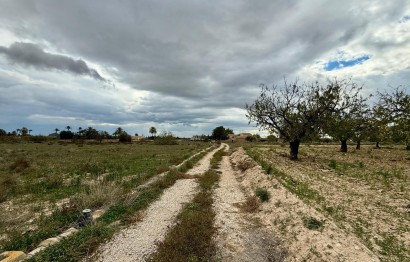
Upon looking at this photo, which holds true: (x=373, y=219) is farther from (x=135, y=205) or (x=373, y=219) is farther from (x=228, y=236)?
(x=135, y=205)

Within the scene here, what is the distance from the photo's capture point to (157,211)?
39.5ft

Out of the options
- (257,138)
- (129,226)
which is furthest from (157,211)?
(257,138)

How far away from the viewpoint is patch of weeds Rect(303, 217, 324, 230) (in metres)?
9.07

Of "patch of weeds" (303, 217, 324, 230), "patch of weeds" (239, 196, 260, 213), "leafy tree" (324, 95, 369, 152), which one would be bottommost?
"patch of weeds" (239, 196, 260, 213)

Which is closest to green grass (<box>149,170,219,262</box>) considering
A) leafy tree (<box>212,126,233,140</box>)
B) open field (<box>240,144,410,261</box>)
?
open field (<box>240,144,410,261</box>)

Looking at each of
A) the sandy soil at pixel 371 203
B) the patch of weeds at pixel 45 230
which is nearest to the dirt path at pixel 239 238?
the sandy soil at pixel 371 203

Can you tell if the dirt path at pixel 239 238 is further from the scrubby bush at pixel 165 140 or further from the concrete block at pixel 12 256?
the scrubby bush at pixel 165 140

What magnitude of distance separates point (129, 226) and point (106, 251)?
2035 millimetres

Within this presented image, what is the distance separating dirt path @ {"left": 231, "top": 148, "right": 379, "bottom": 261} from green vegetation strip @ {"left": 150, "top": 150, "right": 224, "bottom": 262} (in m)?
2.25

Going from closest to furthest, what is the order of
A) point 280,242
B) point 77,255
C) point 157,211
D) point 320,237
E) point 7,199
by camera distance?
1. point 77,255
2. point 320,237
3. point 280,242
4. point 157,211
5. point 7,199

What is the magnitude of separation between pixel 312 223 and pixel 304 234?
595 mm

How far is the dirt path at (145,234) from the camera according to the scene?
310 inches

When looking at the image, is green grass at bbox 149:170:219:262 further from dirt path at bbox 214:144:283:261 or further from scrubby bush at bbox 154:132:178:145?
scrubby bush at bbox 154:132:178:145

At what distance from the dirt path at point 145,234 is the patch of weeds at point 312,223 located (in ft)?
15.7
